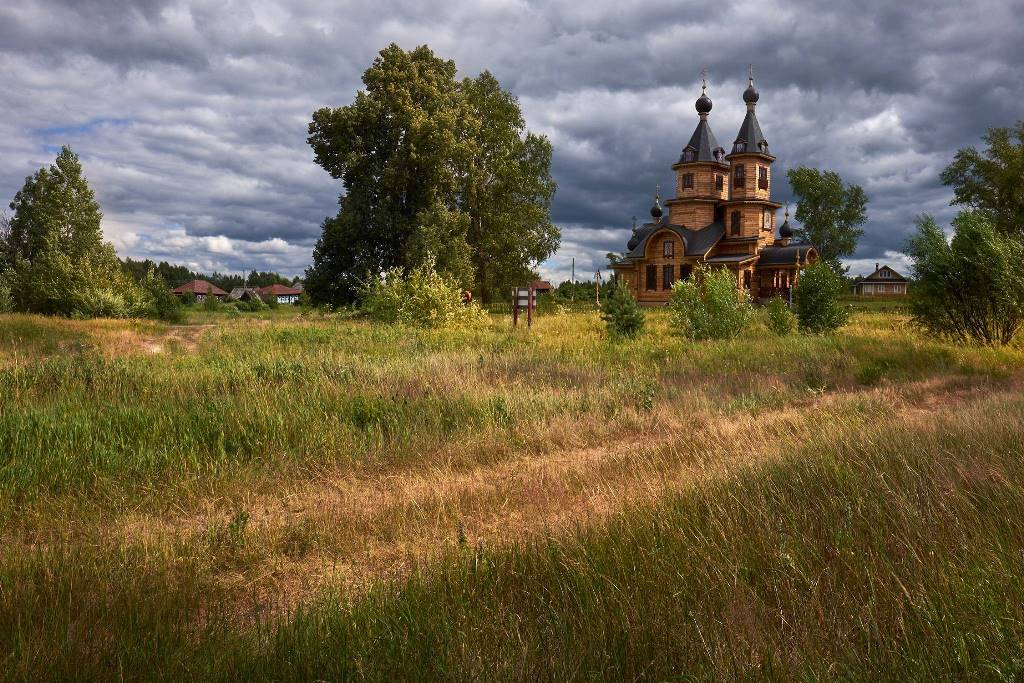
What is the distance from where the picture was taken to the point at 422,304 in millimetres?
24938

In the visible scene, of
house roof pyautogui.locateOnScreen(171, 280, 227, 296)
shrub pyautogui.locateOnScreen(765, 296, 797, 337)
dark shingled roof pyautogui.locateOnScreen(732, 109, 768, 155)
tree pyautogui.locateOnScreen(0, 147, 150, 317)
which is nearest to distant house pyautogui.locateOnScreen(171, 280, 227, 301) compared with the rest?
house roof pyautogui.locateOnScreen(171, 280, 227, 296)

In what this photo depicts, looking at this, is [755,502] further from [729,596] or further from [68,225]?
[68,225]

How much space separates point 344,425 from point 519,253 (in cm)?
3074

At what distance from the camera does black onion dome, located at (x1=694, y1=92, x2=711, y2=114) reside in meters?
48.7

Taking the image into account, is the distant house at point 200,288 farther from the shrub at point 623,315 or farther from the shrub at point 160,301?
the shrub at point 623,315

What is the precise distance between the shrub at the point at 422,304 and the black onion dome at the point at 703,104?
102ft

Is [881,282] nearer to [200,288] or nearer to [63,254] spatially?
[63,254]

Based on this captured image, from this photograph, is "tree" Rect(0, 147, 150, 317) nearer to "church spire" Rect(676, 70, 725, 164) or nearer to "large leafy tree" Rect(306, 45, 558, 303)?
"large leafy tree" Rect(306, 45, 558, 303)

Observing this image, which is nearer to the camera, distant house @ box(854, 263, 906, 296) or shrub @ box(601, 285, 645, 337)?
shrub @ box(601, 285, 645, 337)

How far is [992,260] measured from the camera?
14.7 m

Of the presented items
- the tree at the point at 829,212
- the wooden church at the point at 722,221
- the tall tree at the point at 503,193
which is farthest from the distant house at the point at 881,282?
the tall tree at the point at 503,193

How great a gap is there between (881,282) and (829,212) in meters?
44.0

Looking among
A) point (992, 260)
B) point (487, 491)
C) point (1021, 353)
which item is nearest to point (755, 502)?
point (487, 491)

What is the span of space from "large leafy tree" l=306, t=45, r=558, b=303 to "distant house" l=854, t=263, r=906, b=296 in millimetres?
78535
